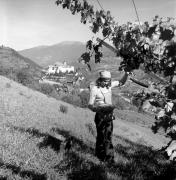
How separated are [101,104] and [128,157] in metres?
2.23

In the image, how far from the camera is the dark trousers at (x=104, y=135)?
7.47 metres

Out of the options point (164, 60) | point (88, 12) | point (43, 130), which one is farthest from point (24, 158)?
point (164, 60)

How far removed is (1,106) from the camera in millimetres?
12109

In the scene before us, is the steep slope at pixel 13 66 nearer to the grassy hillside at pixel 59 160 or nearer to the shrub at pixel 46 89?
the shrub at pixel 46 89

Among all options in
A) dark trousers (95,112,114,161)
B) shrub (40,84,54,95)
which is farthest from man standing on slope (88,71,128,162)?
shrub (40,84,54,95)

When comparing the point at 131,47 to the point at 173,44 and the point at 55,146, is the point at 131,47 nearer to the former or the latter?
the point at 173,44

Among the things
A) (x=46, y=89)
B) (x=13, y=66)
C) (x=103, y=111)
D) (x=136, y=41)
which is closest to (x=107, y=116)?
(x=103, y=111)

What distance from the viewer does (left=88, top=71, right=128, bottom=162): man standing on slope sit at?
7145mm

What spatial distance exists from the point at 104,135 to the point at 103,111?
2.15 ft

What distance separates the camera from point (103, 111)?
7.33 metres

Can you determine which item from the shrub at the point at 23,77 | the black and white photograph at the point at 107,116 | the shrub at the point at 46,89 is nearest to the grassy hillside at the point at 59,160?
the black and white photograph at the point at 107,116

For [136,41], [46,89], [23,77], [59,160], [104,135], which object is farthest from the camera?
[23,77]

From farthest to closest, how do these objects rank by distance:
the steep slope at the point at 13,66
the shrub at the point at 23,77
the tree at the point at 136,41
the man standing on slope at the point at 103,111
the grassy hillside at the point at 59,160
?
the steep slope at the point at 13,66 → the shrub at the point at 23,77 → the man standing on slope at the point at 103,111 → the grassy hillside at the point at 59,160 → the tree at the point at 136,41

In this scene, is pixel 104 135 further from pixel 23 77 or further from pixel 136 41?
pixel 23 77
